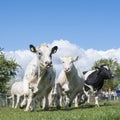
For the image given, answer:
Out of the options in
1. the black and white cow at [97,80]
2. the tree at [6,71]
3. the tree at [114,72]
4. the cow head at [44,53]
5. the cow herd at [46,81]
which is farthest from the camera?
the tree at [114,72]

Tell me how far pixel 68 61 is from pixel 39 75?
220cm

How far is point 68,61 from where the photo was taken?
1841 cm

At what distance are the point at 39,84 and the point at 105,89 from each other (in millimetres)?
67452

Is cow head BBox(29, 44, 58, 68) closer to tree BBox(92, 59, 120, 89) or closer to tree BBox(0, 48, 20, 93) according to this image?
tree BBox(0, 48, 20, 93)

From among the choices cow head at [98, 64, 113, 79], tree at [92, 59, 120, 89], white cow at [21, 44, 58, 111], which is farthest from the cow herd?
tree at [92, 59, 120, 89]

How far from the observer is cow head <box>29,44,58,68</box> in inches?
624

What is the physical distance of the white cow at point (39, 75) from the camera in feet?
53.2

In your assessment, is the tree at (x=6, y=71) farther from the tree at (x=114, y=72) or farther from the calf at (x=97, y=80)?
the calf at (x=97, y=80)

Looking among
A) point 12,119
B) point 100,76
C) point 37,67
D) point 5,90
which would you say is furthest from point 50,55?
point 5,90

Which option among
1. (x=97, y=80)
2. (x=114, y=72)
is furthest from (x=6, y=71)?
(x=97, y=80)

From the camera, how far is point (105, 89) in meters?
83.2

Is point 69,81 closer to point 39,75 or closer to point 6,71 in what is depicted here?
point 39,75

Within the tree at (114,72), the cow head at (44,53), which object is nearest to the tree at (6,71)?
the tree at (114,72)

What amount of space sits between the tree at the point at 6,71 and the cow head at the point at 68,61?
43.5 m
